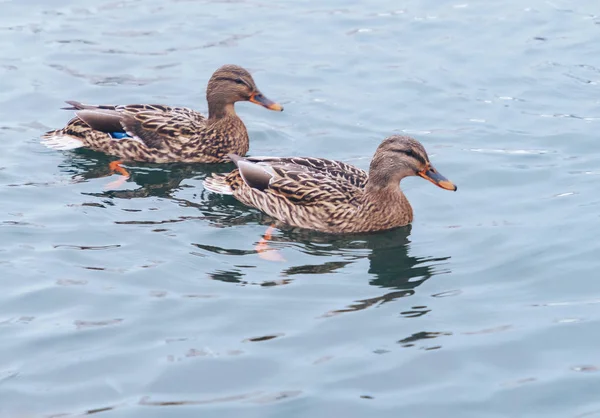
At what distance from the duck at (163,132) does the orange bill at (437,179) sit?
2.68 m

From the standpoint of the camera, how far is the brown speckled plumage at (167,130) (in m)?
13.3

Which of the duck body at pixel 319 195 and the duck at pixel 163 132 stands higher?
the duck at pixel 163 132

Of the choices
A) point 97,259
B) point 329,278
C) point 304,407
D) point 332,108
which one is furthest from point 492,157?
point 304,407

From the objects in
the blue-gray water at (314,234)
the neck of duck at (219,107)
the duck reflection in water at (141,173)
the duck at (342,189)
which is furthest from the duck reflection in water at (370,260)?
the neck of duck at (219,107)

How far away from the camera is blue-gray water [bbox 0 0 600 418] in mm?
8281

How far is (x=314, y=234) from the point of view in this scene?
11367 mm

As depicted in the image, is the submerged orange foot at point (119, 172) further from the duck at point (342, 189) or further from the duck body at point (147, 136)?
the duck at point (342, 189)

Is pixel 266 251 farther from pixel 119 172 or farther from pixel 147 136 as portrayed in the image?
pixel 147 136

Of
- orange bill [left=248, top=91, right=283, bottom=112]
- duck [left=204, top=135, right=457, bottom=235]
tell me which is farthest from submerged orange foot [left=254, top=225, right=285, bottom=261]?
orange bill [left=248, top=91, right=283, bottom=112]

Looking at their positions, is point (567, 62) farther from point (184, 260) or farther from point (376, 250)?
point (184, 260)

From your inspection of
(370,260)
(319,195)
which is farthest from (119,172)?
(370,260)

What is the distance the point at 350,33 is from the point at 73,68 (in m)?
4.22

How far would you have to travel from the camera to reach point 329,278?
10008 mm

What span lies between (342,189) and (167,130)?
9.15 ft
